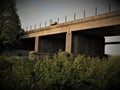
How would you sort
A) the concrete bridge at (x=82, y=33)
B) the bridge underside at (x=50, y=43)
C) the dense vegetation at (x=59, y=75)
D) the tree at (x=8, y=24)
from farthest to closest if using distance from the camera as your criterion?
the bridge underside at (x=50, y=43), the tree at (x=8, y=24), the concrete bridge at (x=82, y=33), the dense vegetation at (x=59, y=75)

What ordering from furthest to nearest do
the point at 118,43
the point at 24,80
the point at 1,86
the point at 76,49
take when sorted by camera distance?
the point at 118,43, the point at 76,49, the point at 24,80, the point at 1,86

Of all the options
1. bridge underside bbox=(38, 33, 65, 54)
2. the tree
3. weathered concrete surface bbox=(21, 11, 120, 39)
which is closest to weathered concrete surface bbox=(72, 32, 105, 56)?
weathered concrete surface bbox=(21, 11, 120, 39)

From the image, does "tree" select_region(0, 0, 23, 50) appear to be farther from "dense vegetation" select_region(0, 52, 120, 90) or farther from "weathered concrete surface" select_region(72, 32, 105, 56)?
"dense vegetation" select_region(0, 52, 120, 90)

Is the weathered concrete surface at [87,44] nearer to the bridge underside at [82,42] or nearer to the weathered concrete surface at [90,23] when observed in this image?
the bridge underside at [82,42]

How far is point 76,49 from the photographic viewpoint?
2845 centimetres

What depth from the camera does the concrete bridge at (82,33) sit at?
77.2ft

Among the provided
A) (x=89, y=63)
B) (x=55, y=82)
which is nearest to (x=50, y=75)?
(x=55, y=82)

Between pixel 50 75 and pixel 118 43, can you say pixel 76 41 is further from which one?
pixel 50 75

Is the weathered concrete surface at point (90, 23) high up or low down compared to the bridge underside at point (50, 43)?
up

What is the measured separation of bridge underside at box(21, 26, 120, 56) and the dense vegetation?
43.7 ft

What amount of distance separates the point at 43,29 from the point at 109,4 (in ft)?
49.7

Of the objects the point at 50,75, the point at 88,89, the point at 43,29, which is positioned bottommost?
the point at 88,89

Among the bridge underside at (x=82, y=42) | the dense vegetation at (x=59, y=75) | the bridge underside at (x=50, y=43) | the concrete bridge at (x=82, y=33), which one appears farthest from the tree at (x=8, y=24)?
the dense vegetation at (x=59, y=75)

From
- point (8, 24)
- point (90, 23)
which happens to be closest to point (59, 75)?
point (90, 23)
